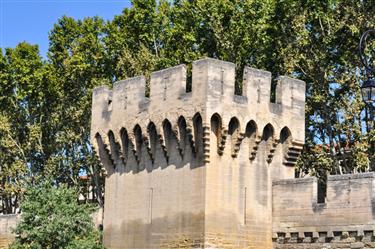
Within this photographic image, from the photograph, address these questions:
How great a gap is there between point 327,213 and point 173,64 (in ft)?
56.9

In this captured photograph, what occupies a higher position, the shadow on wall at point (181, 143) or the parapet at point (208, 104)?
the parapet at point (208, 104)

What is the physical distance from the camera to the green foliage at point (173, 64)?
40.6 m

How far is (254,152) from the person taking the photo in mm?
29156


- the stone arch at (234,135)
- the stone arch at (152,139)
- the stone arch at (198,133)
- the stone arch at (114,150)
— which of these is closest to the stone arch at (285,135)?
the stone arch at (234,135)

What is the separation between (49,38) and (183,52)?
9.65m

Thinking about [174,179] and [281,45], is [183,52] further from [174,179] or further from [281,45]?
[174,179]

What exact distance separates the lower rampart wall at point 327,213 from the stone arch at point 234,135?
197cm

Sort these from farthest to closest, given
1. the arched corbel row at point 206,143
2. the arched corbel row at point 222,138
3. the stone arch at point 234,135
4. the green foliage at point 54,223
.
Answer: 1. the green foliage at point 54,223
2. the stone arch at point 234,135
3. the arched corbel row at point 222,138
4. the arched corbel row at point 206,143

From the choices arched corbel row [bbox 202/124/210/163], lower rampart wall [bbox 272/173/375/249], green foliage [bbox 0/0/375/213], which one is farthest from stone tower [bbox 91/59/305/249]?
green foliage [bbox 0/0/375/213]

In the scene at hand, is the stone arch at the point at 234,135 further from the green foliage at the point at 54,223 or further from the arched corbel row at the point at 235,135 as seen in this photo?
the green foliage at the point at 54,223

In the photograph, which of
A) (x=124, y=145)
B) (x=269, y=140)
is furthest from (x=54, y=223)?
(x=269, y=140)

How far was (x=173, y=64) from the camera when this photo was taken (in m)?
43.6

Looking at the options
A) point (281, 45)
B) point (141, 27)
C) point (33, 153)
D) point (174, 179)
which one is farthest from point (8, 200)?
point (174, 179)

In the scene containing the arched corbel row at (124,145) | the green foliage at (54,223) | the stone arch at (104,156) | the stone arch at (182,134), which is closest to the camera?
the stone arch at (182,134)
